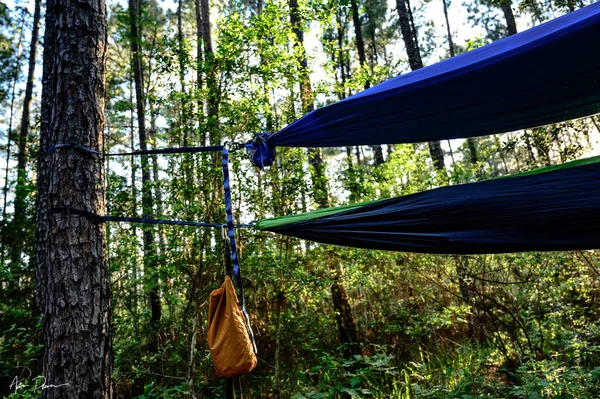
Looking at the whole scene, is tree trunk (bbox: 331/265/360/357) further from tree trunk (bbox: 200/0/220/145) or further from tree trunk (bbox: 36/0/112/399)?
tree trunk (bbox: 36/0/112/399)

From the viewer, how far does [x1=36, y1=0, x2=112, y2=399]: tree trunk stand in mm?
1438

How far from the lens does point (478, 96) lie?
1325 millimetres

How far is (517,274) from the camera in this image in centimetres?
303

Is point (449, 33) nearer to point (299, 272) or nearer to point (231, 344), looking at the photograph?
point (299, 272)

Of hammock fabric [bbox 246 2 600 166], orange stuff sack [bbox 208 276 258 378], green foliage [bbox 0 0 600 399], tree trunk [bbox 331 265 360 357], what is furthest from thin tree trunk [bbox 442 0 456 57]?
orange stuff sack [bbox 208 276 258 378]

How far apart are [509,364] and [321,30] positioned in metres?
3.14

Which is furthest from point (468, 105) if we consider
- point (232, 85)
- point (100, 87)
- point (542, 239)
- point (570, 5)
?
point (570, 5)

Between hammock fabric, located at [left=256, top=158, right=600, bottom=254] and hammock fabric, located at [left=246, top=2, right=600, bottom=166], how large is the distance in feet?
0.95

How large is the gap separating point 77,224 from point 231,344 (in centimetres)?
84

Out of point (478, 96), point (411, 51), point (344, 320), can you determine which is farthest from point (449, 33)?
point (478, 96)

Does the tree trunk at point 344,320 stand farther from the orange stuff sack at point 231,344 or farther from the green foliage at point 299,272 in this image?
the orange stuff sack at point 231,344

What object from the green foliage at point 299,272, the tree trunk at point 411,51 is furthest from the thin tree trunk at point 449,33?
the green foliage at point 299,272

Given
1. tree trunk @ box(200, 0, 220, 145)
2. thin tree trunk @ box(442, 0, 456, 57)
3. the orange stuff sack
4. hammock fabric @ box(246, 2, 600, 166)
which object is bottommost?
the orange stuff sack

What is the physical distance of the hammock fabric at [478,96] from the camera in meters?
1.13
